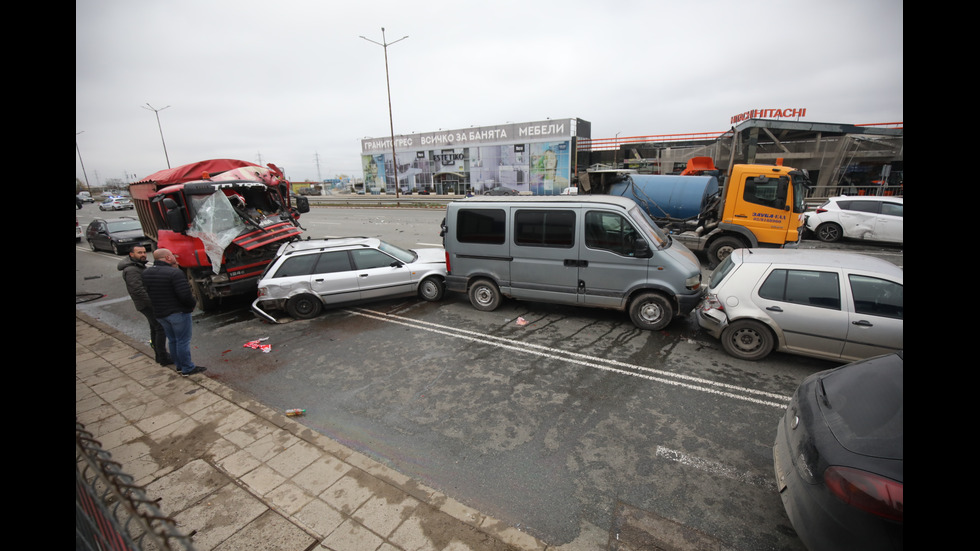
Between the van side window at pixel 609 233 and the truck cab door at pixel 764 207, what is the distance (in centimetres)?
564

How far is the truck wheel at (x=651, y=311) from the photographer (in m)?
6.35

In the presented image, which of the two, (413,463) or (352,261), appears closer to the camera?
(413,463)

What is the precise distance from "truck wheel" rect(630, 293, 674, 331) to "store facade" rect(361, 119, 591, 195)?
101 ft

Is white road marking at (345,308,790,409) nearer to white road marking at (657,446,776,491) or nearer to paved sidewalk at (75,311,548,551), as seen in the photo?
white road marking at (657,446,776,491)

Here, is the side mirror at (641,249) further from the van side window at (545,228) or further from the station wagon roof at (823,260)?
the station wagon roof at (823,260)

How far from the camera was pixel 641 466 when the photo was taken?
3627mm

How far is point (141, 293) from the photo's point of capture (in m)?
5.54

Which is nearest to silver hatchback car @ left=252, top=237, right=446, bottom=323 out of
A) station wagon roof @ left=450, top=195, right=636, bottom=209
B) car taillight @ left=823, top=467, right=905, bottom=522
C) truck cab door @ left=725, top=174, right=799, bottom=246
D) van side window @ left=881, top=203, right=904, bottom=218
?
station wagon roof @ left=450, top=195, right=636, bottom=209

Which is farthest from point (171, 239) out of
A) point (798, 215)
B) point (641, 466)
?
point (798, 215)

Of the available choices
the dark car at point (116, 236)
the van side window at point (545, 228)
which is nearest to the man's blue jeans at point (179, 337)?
the van side window at point (545, 228)

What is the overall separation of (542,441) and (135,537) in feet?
11.3

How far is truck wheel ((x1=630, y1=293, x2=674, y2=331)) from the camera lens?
635cm
